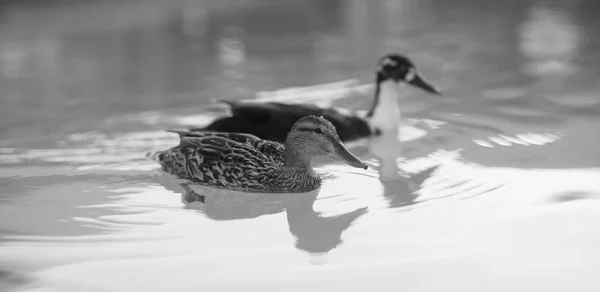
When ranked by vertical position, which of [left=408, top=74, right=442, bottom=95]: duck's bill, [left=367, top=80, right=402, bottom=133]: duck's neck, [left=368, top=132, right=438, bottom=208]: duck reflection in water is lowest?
[left=368, top=132, right=438, bottom=208]: duck reflection in water

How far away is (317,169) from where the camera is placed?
263 inches

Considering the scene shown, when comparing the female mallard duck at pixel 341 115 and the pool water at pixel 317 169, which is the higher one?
the female mallard duck at pixel 341 115

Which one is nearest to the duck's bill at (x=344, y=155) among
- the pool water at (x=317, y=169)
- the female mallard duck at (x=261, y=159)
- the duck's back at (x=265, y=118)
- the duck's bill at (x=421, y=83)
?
the female mallard duck at (x=261, y=159)

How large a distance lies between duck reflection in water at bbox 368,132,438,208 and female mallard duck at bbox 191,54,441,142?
0.18 meters

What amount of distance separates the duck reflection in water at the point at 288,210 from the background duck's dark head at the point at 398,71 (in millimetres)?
2404

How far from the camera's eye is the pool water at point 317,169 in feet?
15.7

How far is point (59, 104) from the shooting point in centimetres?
902

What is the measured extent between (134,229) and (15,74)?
6134 mm

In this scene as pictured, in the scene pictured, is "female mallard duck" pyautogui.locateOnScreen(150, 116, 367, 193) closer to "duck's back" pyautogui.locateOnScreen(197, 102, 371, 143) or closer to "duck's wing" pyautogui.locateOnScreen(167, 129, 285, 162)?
"duck's wing" pyautogui.locateOnScreen(167, 129, 285, 162)

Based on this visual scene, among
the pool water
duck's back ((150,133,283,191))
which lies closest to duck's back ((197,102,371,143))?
the pool water

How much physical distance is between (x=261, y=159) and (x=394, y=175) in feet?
3.38

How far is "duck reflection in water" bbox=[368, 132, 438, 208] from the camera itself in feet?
19.6

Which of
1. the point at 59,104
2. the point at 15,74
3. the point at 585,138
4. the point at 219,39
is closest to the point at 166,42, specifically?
the point at 219,39

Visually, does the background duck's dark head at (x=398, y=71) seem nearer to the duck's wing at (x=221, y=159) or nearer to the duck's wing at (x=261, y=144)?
the duck's wing at (x=261, y=144)
